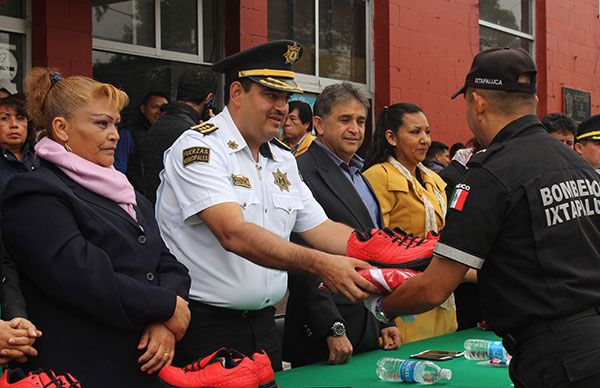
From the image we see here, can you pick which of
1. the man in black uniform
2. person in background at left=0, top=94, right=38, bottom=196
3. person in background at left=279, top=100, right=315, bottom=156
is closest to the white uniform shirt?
the man in black uniform

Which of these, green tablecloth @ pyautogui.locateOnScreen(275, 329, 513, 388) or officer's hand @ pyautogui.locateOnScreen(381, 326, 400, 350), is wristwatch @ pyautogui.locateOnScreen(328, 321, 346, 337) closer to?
green tablecloth @ pyautogui.locateOnScreen(275, 329, 513, 388)

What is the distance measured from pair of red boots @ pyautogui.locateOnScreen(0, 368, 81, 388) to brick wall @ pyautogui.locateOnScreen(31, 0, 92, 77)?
4.05 m

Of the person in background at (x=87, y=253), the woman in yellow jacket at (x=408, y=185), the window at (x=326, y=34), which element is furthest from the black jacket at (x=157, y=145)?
the window at (x=326, y=34)

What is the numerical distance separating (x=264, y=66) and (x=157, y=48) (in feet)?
13.1

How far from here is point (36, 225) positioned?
92.7 inches

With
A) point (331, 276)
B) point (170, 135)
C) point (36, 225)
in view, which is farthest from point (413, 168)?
point (36, 225)

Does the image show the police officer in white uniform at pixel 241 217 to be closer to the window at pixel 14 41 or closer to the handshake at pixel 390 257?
the handshake at pixel 390 257

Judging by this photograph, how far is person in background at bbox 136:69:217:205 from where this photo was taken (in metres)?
4.43

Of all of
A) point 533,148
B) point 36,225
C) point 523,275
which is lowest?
point 523,275

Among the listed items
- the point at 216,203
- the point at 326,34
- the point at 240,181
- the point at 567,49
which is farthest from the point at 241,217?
the point at 567,49

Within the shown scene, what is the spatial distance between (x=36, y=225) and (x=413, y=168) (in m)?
2.69

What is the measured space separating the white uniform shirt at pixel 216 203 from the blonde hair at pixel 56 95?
1.29 feet

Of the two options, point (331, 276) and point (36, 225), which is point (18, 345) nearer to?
point (36, 225)

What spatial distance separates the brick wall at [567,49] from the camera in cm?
1184
